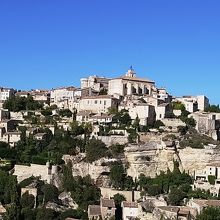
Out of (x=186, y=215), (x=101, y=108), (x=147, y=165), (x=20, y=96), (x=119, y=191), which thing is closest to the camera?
(x=186, y=215)

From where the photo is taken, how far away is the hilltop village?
1658 inches

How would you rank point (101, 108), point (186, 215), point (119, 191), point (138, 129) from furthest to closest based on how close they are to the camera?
point (101, 108) → point (138, 129) → point (119, 191) → point (186, 215)

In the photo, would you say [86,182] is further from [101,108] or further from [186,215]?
[101,108]

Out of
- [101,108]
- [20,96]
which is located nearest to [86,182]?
[101,108]

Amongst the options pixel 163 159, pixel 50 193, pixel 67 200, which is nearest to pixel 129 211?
pixel 67 200

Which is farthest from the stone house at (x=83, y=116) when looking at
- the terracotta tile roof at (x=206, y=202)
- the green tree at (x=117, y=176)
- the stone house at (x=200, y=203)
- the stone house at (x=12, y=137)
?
the terracotta tile roof at (x=206, y=202)

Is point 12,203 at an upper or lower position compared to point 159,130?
lower

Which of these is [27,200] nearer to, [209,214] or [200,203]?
[200,203]

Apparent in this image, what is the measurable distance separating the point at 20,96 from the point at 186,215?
1315 inches

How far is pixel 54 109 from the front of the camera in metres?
62.1

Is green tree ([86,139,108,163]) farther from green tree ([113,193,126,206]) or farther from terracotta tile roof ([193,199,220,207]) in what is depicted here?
terracotta tile roof ([193,199,220,207])

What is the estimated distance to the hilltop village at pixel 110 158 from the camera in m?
42.1

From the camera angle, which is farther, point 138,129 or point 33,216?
point 138,129

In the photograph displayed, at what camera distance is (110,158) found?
48.8 meters
